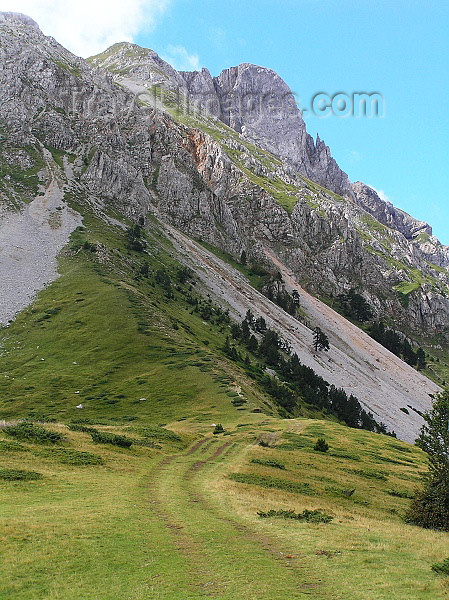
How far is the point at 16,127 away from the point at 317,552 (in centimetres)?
18753

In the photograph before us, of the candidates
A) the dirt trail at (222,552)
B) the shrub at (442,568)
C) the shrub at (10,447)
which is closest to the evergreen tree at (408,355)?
the dirt trail at (222,552)

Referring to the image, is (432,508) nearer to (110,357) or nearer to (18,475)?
(18,475)

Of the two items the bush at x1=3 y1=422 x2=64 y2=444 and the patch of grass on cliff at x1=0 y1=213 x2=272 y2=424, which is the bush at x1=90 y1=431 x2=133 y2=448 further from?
the patch of grass on cliff at x1=0 y1=213 x2=272 y2=424

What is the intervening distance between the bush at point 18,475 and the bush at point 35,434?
7095 millimetres

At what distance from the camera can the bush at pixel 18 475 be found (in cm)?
2376

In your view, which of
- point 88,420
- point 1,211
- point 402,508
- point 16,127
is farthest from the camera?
point 16,127

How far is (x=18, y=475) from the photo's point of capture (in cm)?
2414

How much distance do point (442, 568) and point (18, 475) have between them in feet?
70.4

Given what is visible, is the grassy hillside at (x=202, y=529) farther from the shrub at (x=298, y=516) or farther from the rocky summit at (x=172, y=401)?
the shrub at (x=298, y=516)

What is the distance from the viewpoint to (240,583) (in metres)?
13.1

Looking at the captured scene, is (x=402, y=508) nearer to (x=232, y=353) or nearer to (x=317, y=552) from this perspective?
(x=317, y=552)

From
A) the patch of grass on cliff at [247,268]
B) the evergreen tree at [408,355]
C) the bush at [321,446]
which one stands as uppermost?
the evergreen tree at [408,355]

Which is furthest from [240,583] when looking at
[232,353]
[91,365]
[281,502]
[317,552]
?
[232,353]

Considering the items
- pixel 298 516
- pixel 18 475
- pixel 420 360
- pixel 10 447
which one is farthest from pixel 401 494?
pixel 420 360
